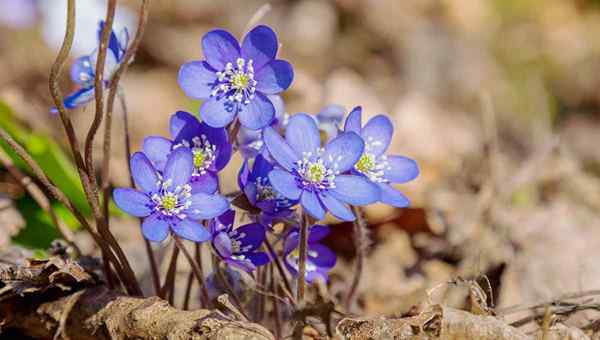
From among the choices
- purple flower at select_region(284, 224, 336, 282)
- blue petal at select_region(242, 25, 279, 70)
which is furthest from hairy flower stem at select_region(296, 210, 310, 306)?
blue petal at select_region(242, 25, 279, 70)

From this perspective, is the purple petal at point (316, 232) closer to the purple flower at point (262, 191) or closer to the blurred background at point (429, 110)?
the purple flower at point (262, 191)

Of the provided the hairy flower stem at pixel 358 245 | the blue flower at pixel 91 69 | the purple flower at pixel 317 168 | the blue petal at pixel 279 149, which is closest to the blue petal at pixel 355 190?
the purple flower at pixel 317 168

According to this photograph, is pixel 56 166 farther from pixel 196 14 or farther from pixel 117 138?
pixel 196 14

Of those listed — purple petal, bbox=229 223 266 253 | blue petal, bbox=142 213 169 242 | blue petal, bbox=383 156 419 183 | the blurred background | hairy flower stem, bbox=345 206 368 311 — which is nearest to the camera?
blue petal, bbox=142 213 169 242

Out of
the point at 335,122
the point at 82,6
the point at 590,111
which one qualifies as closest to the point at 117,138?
the point at 82,6

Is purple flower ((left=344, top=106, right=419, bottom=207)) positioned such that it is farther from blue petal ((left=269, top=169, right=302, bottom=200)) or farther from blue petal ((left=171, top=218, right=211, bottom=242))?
blue petal ((left=171, top=218, right=211, bottom=242))

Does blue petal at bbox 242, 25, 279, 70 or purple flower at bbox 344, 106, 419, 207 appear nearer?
blue petal at bbox 242, 25, 279, 70

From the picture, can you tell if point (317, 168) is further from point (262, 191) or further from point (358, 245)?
point (358, 245)
